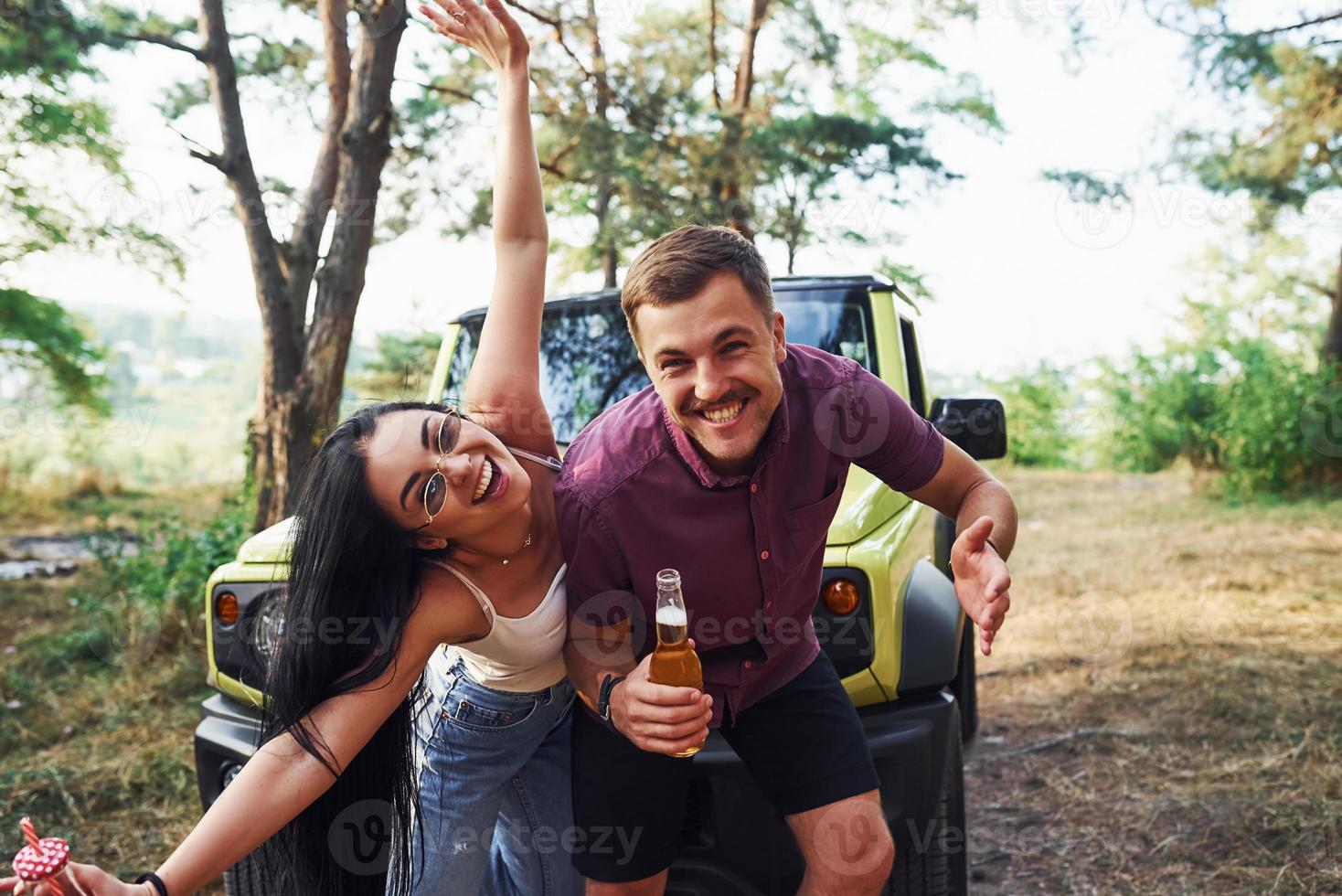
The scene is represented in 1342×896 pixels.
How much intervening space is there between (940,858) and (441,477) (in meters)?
1.61

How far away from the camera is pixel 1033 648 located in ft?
19.3

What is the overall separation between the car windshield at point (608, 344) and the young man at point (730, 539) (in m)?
1.24

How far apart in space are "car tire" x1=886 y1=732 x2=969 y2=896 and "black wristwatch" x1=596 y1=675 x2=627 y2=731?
0.98 meters

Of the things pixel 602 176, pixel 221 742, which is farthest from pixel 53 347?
pixel 221 742

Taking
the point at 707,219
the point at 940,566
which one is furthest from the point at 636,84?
the point at 940,566

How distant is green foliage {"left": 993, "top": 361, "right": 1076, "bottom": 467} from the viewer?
17453 mm

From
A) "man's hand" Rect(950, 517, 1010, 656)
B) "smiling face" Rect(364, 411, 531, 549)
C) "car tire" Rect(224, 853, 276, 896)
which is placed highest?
"smiling face" Rect(364, 411, 531, 549)

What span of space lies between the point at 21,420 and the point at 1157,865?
10623 millimetres

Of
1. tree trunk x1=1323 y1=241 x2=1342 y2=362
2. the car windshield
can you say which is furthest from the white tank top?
tree trunk x1=1323 y1=241 x2=1342 y2=362

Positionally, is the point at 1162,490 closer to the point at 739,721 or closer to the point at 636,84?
the point at 636,84

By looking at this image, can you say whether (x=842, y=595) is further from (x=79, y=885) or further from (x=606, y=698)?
(x=79, y=885)

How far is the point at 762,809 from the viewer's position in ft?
7.41

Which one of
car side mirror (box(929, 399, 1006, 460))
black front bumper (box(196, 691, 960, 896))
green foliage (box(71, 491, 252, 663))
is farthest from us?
green foliage (box(71, 491, 252, 663))

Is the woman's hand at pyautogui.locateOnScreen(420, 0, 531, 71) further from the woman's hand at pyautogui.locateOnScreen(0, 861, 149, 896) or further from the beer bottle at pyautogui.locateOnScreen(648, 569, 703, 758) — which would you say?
the woman's hand at pyautogui.locateOnScreen(0, 861, 149, 896)
